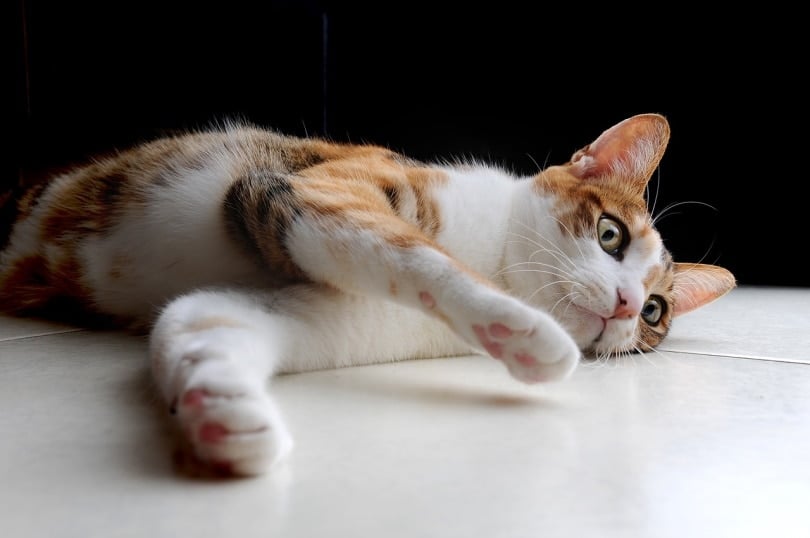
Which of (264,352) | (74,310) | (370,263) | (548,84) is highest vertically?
(548,84)

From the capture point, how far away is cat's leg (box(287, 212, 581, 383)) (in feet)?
2.87

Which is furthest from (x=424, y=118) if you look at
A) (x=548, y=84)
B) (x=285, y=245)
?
(x=285, y=245)

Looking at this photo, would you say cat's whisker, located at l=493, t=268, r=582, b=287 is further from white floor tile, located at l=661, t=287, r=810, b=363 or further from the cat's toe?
the cat's toe

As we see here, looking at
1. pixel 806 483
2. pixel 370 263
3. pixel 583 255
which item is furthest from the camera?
pixel 583 255

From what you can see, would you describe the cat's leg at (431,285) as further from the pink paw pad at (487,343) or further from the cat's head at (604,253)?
the cat's head at (604,253)

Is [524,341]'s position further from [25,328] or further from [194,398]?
[25,328]

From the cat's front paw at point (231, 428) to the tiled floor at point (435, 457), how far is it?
20 mm

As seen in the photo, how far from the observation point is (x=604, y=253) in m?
1.29

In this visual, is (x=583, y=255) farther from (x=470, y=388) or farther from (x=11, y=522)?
(x=11, y=522)

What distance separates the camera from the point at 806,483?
685mm

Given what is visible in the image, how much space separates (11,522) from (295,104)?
2.47m

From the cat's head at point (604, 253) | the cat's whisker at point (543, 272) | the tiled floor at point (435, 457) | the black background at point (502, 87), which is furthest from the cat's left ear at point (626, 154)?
the black background at point (502, 87)

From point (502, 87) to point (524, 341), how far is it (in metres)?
2.03

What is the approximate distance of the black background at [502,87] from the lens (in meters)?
2.53
